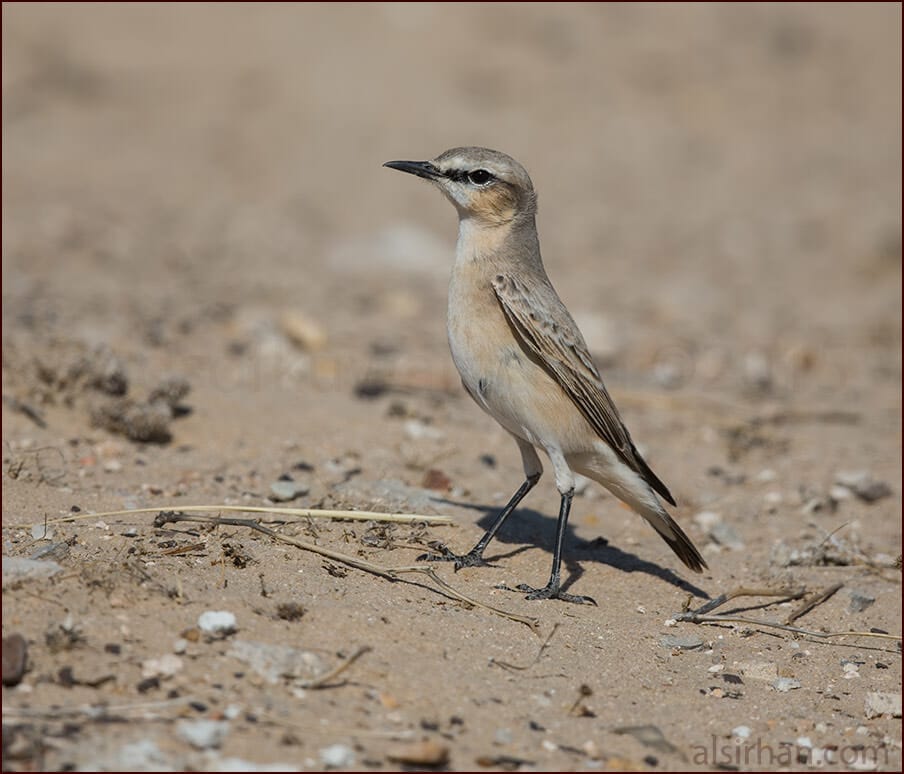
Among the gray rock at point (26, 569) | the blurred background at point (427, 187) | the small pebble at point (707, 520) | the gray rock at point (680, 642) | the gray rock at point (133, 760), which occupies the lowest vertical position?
the gray rock at point (133, 760)

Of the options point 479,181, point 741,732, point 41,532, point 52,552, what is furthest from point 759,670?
point 41,532

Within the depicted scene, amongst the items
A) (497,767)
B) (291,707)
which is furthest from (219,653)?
(497,767)

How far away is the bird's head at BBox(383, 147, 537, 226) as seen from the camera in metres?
6.30

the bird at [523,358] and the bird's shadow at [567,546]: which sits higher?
the bird at [523,358]

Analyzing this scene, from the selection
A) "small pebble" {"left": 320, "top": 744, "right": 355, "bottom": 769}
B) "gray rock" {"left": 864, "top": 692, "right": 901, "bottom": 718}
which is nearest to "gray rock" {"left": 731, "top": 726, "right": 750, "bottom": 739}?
"gray rock" {"left": 864, "top": 692, "right": 901, "bottom": 718}

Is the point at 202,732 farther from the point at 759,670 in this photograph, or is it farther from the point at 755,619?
the point at 755,619

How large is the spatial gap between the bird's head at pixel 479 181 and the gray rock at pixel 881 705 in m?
3.10

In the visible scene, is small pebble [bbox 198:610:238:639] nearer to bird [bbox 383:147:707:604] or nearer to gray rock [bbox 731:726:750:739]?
bird [bbox 383:147:707:604]

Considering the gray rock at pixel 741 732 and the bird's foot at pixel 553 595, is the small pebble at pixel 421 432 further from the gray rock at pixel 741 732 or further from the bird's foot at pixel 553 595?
the gray rock at pixel 741 732

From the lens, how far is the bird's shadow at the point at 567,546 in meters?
6.34

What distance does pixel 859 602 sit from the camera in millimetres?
6281

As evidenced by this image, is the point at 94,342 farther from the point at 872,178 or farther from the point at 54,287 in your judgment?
the point at 872,178

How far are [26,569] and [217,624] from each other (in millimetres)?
823

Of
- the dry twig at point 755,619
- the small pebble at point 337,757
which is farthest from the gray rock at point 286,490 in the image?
the small pebble at point 337,757
